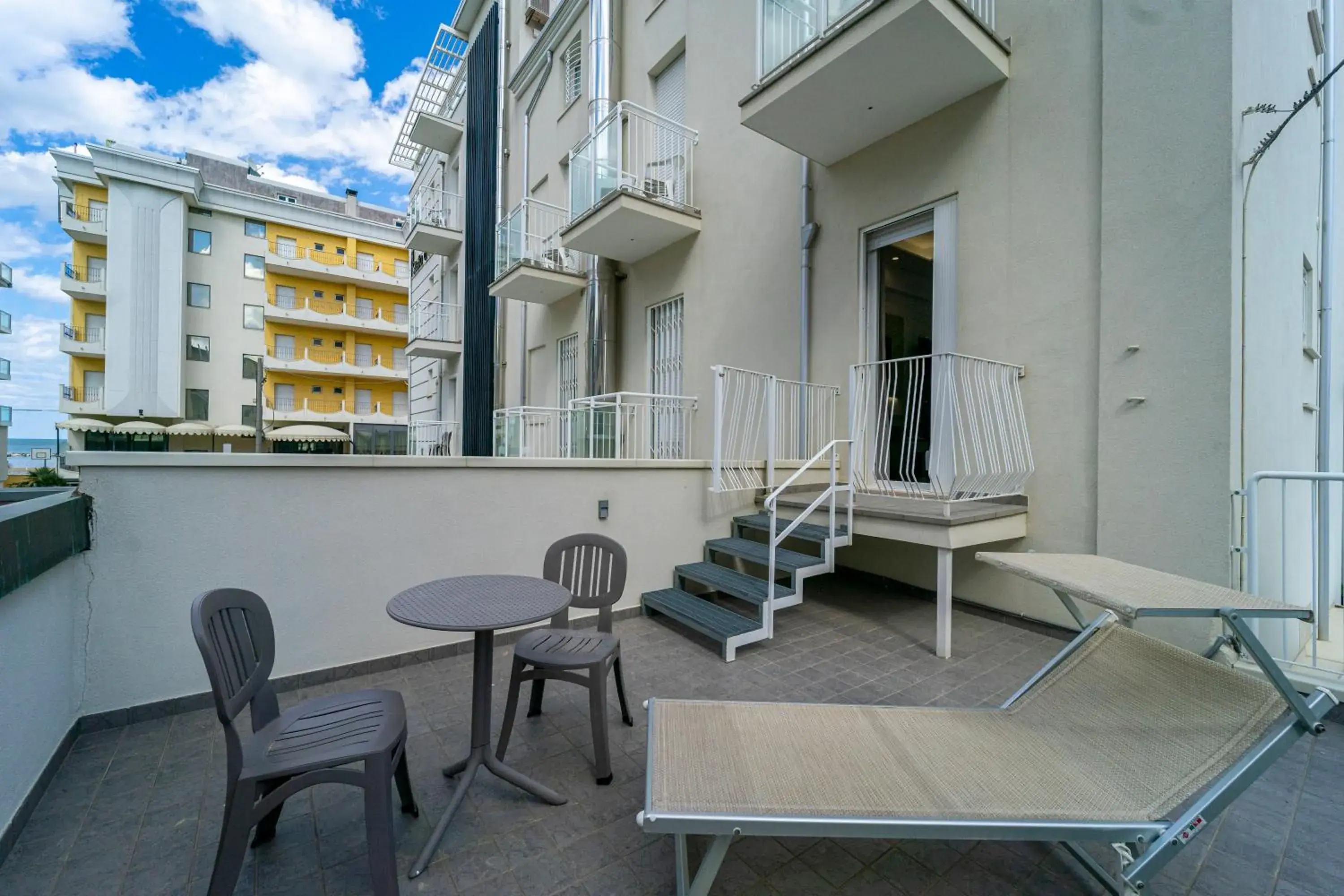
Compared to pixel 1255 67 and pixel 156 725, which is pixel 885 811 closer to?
pixel 156 725

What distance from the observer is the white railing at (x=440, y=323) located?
13586 mm

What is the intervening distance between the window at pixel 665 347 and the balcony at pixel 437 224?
838 cm

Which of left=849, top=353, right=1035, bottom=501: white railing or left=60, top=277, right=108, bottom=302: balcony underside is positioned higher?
left=60, top=277, right=108, bottom=302: balcony underside

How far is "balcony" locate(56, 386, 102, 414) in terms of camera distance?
68.0ft

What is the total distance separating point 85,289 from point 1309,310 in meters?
34.3

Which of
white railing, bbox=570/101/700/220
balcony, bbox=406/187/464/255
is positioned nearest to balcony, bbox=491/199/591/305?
white railing, bbox=570/101/700/220

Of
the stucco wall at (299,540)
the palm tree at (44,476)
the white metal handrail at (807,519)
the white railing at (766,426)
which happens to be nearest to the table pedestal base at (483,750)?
the stucco wall at (299,540)

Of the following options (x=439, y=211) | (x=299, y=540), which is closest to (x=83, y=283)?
(x=439, y=211)

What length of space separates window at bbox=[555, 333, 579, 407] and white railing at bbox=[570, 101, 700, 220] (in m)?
2.56

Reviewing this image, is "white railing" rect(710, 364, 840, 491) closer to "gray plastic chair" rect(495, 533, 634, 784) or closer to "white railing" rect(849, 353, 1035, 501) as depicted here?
"white railing" rect(849, 353, 1035, 501)

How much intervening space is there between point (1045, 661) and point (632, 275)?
22.9ft

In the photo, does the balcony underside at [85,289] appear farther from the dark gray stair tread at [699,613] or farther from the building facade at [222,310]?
the dark gray stair tread at [699,613]

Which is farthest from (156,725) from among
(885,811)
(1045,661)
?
(1045,661)

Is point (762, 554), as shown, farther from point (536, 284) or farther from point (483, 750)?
point (536, 284)
